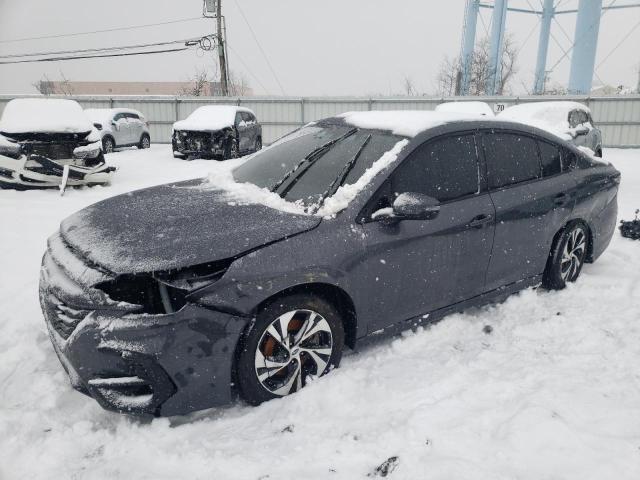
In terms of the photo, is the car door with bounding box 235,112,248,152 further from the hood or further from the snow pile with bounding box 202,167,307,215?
the hood

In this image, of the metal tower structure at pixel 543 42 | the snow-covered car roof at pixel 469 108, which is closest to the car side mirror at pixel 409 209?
the snow-covered car roof at pixel 469 108

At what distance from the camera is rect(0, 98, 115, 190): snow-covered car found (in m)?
8.88

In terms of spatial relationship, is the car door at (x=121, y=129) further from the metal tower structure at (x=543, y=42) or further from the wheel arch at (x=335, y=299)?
the metal tower structure at (x=543, y=42)

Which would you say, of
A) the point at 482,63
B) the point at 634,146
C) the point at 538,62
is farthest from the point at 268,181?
the point at 538,62

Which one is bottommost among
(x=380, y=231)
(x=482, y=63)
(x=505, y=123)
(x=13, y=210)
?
(x=13, y=210)

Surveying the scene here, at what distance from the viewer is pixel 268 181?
139 inches

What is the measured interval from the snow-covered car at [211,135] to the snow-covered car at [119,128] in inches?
120

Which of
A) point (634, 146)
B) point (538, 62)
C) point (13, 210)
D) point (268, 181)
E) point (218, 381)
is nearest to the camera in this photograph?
point (218, 381)

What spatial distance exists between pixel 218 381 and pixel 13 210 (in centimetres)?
670

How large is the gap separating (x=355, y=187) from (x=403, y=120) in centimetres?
83

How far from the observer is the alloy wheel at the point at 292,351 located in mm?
2652

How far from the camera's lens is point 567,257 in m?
4.38

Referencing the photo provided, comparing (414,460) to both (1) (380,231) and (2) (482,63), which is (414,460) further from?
(2) (482,63)

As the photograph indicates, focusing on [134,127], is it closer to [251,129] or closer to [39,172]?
[251,129]
